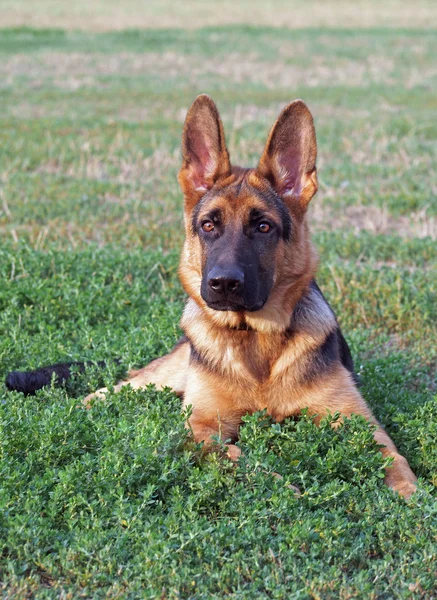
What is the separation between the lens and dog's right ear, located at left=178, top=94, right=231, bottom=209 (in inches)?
202

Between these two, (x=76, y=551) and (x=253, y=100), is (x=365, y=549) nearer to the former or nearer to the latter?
(x=76, y=551)

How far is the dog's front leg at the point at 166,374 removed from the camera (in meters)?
5.55

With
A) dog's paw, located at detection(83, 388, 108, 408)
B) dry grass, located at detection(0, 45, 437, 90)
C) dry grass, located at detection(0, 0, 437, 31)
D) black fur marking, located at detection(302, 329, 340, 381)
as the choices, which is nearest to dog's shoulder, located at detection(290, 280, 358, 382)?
black fur marking, located at detection(302, 329, 340, 381)

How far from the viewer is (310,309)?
5172 mm

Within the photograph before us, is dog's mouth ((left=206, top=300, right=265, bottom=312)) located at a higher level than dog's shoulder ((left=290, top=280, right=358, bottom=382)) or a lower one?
higher

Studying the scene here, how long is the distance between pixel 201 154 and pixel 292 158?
0.58m

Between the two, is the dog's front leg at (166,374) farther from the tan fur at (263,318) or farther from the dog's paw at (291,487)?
the dog's paw at (291,487)

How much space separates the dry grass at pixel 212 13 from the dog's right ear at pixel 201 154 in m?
25.6

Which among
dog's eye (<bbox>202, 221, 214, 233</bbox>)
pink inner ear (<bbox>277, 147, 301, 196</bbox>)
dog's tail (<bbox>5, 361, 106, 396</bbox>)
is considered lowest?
dog's tail (<bbox>5, 361, 106, 396</bbox>)

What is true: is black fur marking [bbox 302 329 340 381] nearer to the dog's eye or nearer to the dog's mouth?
the dog's mouth

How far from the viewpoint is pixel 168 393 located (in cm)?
540

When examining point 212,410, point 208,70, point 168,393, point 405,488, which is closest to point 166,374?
point 168,393

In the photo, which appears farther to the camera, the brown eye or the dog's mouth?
the brown eye

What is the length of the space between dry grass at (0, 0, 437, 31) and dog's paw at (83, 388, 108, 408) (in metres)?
25.9
